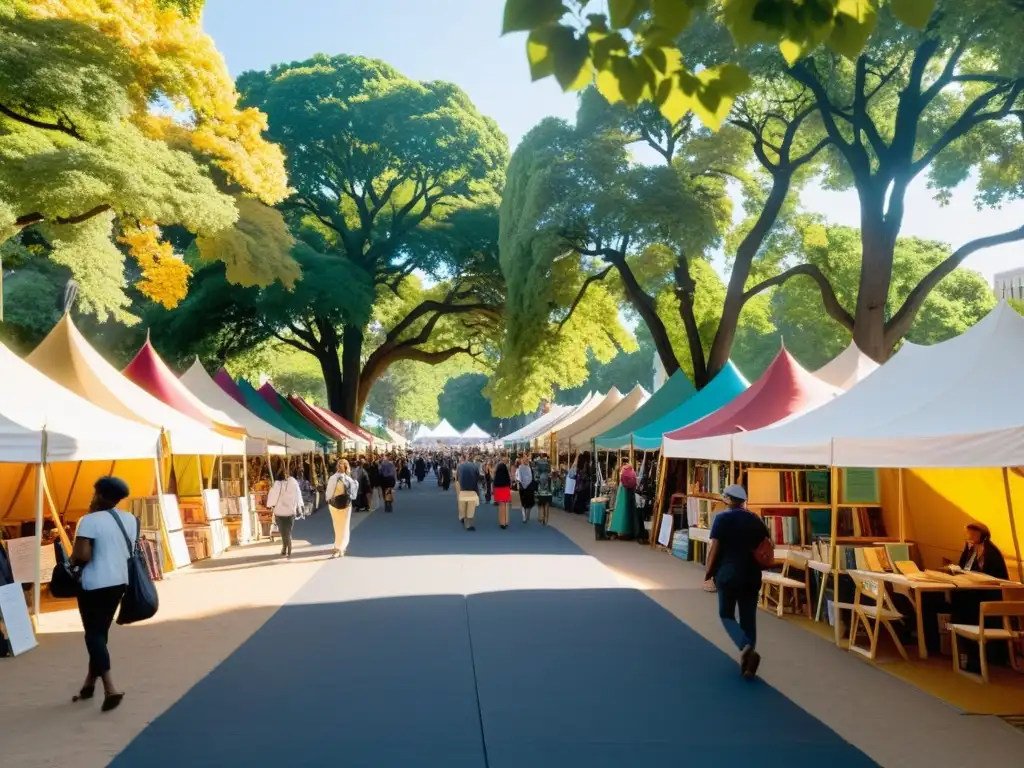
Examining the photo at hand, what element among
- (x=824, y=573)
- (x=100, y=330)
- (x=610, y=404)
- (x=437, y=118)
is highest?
(x=437, y=118)

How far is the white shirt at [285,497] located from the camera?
1648 cm

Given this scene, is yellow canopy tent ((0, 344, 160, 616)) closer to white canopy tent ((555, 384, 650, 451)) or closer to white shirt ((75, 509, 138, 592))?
white shirt ((75, 509, 138, 592))

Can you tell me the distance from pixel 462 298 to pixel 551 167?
16.6 meters

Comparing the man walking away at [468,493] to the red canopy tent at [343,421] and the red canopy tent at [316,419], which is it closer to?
the red canopy tent at [316,419]

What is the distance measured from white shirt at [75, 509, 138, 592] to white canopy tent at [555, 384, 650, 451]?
19.1 meters

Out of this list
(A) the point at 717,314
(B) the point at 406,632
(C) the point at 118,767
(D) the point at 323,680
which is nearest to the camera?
(C) the point at 118,767

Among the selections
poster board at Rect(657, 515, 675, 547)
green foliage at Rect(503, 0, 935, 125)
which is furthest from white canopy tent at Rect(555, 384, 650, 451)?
green foliage at Rect(503, 0, 935, 125)

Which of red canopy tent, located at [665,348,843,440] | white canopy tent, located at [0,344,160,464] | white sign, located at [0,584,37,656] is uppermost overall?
red canopy tent, located at [665,348,843,440]

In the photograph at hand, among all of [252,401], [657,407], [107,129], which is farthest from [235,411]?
[657,407]

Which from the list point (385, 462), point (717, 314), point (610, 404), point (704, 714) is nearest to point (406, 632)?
point (704, 714)

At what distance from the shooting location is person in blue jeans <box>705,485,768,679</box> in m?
7.99

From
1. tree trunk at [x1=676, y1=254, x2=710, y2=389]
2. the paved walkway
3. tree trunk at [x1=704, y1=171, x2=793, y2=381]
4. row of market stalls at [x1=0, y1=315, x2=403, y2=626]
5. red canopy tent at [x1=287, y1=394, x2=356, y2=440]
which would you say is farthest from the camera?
red canopy tent at [x1=287, y1=394, x2=356, y2=440]

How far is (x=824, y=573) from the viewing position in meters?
10.6

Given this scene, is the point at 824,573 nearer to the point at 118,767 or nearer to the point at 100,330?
the point at 118,767
